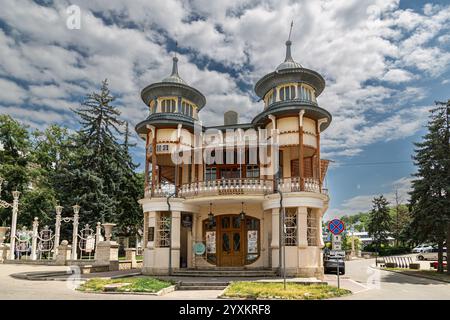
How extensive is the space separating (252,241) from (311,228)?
3.73 m

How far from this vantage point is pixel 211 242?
72.4 feet

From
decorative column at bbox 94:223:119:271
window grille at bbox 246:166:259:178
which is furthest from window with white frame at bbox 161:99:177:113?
decorative column at bbox 94:223:119:271

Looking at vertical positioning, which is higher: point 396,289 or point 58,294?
point 58,294

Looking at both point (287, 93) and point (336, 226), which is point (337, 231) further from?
point (287, 93)

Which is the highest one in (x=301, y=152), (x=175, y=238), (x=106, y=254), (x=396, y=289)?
(x=301, y=152)

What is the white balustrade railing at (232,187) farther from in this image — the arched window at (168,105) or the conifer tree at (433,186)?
the conifer tree at (433,186)

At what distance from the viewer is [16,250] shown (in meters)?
31.5

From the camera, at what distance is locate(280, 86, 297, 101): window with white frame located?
20984mm

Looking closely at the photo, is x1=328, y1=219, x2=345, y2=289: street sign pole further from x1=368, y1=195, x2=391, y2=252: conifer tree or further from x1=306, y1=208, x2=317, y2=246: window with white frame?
x1=368, y1=195, x2=391, y2=252: conifer tree

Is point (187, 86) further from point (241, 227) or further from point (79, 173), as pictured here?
point (79, 173)

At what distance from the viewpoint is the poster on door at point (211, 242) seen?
2198 centimetres

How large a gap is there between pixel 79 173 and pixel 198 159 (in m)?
16.9

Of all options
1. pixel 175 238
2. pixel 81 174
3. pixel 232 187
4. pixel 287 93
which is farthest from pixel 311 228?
pixel 81 174
